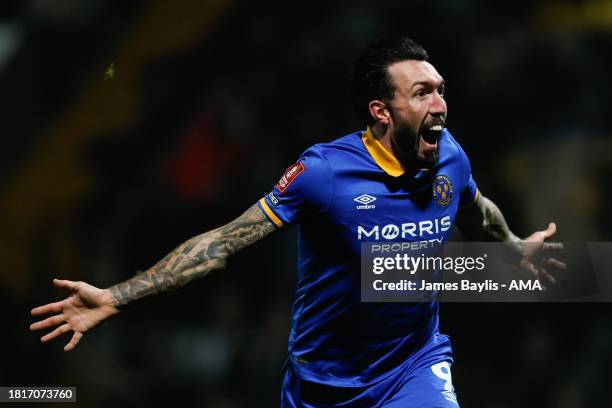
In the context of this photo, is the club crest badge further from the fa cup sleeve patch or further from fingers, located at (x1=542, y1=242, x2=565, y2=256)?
fingers, located at (x1=542, y1=242, x2=565, y2=256)

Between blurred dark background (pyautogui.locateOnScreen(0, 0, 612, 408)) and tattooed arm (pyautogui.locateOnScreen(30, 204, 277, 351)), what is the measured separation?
2.98 metres

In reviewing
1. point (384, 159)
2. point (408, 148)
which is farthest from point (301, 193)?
point (408, 148)

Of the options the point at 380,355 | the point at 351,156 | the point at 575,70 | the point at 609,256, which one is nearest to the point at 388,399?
the point at 380,355

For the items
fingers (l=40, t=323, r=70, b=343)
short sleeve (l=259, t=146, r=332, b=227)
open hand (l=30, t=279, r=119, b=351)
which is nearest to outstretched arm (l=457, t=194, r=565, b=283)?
short sleeve (l=259, t=146, r=332, b=227)

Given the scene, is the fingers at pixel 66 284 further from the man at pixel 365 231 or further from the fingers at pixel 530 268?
the fingers at pixel 530 268

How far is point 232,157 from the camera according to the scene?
6684 millimetres

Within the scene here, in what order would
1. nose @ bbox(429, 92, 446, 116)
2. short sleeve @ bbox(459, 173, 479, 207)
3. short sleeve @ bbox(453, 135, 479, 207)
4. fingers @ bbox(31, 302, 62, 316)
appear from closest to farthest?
fingers @ bbox(31, 302, 62, 316)
nose @ bbox(429, 92, 446, 116)
short sleeve @ bbox(453, 135, 479, 207)
short sleeve @ bbox(459, 173, 479, 207)

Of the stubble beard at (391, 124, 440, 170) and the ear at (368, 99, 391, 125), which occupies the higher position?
the ear at (368, 99, 391, 125)

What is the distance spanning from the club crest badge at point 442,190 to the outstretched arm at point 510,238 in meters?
0.48

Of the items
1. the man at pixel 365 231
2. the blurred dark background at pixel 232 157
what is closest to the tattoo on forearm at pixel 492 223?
the man at pixel 365 231

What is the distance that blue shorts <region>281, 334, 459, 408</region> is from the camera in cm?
369

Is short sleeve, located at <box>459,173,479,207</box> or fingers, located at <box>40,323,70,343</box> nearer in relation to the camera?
fingers, located at <box>40,323,70,343</box>

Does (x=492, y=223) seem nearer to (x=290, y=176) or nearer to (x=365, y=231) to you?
(x=365, y=231)

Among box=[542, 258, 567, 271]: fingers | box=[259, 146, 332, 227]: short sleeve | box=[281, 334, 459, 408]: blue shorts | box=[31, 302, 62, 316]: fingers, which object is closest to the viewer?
box=[31, 302, 62, 316]: fingers
